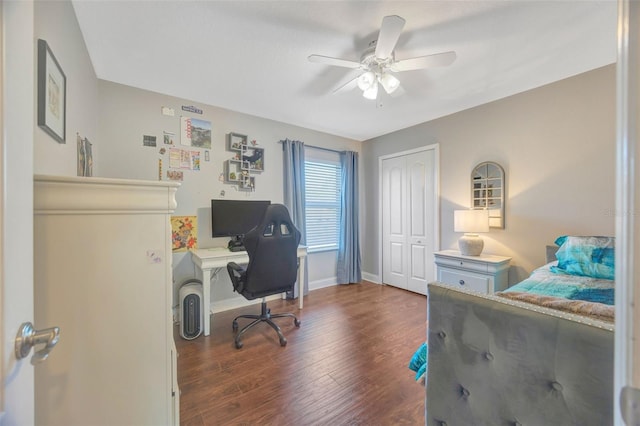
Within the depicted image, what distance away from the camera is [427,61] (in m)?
1.75

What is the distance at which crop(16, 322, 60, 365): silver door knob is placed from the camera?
1.64 feet

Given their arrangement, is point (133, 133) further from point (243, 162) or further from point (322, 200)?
point (322, 200)

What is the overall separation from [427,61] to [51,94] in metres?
2.15

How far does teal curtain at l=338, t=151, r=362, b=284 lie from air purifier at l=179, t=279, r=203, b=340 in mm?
2234

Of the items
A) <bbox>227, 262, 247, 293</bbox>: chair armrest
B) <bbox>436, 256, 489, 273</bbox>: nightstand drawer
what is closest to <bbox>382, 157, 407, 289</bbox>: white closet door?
<bbox>436, 256, 489, 273</bbox>: nightstand drawer

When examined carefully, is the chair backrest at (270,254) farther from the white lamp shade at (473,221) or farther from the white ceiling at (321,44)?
the white lamp shade at (473,221)

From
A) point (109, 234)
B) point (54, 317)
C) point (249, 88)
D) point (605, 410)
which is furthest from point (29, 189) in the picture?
point (249, 88)

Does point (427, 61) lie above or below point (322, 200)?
above

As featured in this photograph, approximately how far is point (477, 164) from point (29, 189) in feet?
11.8

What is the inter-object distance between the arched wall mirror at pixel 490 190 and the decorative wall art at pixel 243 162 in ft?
8.85

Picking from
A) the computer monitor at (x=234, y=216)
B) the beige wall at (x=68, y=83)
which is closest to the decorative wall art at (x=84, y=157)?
the beige wall at (x=68, y=83)

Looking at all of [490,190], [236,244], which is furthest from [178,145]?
[490,190]

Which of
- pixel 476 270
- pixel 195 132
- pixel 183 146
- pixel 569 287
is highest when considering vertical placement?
pixel 195 132

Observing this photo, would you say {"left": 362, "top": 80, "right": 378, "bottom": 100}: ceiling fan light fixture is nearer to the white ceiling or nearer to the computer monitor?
the white ceiling
